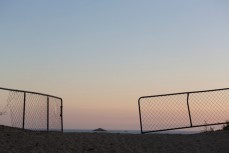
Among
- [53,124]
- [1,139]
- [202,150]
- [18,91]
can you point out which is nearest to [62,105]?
[53,124]

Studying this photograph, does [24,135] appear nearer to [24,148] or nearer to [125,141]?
[24,148]

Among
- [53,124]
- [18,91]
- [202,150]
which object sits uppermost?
[18,91]

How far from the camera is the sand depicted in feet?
51.4

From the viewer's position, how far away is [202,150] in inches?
637

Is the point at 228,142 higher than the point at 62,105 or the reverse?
the reverse

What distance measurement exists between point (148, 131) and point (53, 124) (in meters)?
4.28

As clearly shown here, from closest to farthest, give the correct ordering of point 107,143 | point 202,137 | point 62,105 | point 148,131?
point 107,143 < point 202,137 < point 148,131 < point 62,105

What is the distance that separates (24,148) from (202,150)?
6.28 metres

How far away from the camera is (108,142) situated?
668 inches

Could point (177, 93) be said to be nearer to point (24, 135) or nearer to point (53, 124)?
point (53, 124)

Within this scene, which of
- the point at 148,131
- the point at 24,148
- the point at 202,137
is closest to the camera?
the point at 24,148

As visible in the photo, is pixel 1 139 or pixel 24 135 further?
pixel 24 135

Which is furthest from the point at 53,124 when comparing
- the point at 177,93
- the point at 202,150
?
the point at 202,150

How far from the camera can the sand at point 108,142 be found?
15656mm
